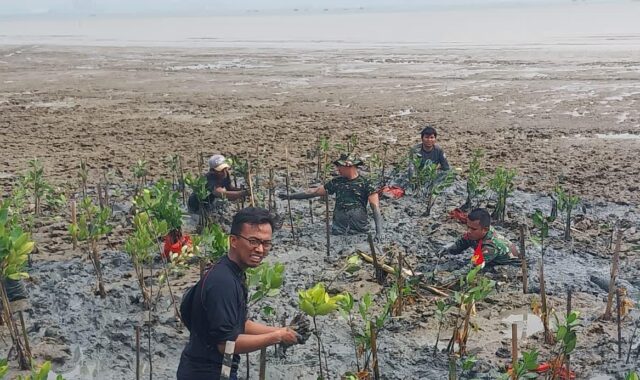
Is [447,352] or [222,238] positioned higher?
[222,238]

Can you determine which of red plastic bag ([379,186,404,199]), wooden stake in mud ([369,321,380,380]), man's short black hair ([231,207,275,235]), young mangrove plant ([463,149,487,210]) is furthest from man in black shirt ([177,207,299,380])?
red plastic bag ([379,186,404,199])

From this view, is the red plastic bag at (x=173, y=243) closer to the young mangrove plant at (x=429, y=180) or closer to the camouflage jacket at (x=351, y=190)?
the camouflage jacket at (x=351, y=190)

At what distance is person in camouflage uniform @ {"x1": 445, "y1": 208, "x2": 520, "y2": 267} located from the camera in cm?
612

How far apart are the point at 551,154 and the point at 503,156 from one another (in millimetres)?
815

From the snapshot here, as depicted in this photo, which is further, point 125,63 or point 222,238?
point 125,63

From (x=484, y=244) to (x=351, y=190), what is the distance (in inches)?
66.6

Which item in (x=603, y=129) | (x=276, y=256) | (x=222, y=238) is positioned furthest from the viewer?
(x=603, y=129)

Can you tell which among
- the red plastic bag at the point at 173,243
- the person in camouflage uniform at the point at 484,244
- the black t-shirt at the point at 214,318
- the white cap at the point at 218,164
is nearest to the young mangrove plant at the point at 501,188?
the person in camouflage uniform at the point at 484,244

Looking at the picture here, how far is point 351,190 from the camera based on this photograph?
291 inches

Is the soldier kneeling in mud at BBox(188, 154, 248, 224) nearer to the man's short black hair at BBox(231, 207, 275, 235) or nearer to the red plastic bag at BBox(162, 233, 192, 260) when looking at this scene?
the red plastic bag at BBox(162, 233, 192, 260)

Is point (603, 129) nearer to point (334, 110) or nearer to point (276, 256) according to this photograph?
point (334, 110)

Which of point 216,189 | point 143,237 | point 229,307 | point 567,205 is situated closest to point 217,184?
point 216,189

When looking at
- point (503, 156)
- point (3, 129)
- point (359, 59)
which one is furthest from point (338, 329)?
point (359, 59)

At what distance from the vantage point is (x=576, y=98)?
16500 mm
